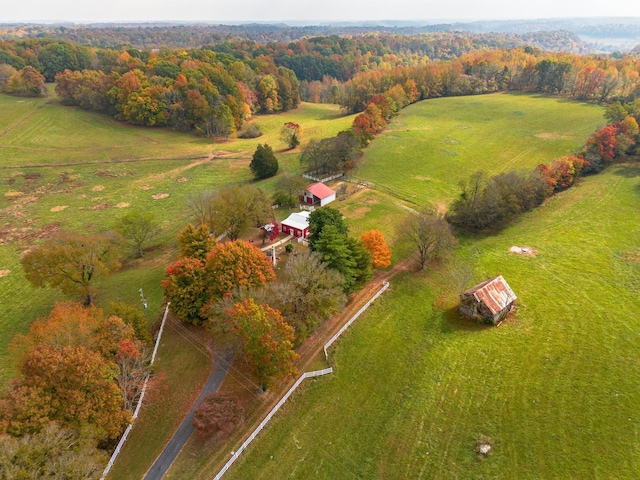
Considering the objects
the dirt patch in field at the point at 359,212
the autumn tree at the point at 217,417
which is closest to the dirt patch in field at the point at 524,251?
the dirt patch in field at the point at 359,212

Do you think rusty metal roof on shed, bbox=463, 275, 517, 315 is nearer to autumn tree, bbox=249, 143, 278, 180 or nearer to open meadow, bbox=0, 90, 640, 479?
open meadow, bbox=0, 90, 640, 479

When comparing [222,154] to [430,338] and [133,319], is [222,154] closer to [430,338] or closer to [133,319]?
[133,319]

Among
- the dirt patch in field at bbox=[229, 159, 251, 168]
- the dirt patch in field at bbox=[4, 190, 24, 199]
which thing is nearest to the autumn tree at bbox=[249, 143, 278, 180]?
the dirt patch in field at bbox=[229, 159, 251, 168]

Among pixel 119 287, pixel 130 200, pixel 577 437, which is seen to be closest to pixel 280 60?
pixel 130 200

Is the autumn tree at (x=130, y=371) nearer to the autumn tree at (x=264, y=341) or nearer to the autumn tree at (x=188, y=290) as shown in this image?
the autumn tree at (x=188, y=290)

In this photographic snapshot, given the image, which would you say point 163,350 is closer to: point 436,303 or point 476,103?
point 436,303

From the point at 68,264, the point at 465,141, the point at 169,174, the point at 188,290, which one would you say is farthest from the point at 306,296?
the point at 465,141

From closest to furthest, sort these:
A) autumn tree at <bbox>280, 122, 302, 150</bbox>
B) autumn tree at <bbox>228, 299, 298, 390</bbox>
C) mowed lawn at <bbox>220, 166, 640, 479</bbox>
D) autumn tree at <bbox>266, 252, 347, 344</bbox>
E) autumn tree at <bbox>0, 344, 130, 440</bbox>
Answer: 1. autumn tree at <bbox>0, 344, 130, 440</bbox>
2. mowed lawn at <bbox>220, 166, 640, 479</bbox>
3. autumn tree at <bbox>228, 299, 298, 390</bbox>
4. autumn tree at <bbox>266, 252, 347, 344</bbox>
5. autumn tree at <bbox>280, 122, 302, 150</bbox>
